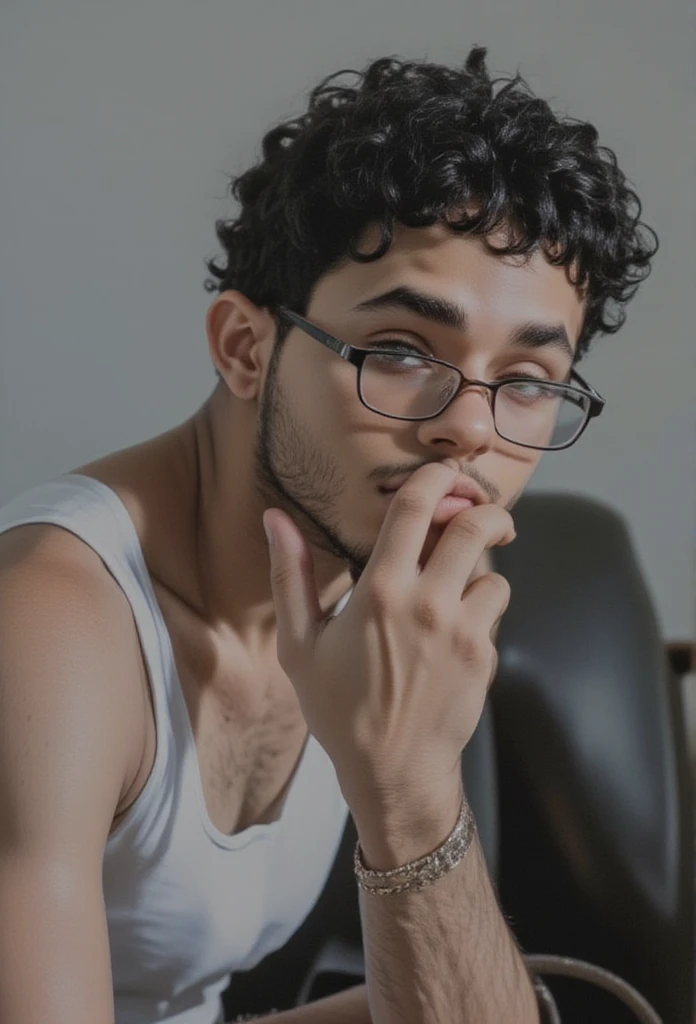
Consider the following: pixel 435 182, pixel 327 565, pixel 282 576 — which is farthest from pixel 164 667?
pixel 435 182

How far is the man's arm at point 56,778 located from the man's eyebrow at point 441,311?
0.35 meters

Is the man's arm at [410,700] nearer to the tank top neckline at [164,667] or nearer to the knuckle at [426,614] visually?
the knuckle at [426,614]

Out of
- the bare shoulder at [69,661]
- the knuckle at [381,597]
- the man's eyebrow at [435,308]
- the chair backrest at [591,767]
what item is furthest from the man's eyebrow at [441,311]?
the chair backrest at [591,767]

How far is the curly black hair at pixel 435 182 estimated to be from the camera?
40.9 inches

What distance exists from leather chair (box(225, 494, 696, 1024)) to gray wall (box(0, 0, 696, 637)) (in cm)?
54

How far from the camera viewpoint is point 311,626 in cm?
101

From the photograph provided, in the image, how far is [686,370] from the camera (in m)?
1.59

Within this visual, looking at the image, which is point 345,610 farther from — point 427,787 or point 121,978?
point 121,978

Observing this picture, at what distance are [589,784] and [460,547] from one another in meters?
0.65

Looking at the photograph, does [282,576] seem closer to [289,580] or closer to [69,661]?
[289,580]

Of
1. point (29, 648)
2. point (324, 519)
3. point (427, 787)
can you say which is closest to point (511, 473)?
point (324, 519)

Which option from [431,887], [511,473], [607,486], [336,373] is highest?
[336,373]

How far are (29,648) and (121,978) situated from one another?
0.46m

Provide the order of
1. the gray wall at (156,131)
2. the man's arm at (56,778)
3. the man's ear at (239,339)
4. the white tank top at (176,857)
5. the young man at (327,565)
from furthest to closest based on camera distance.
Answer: the gray wall at (156,131) < the man's ear at (239,339) < the white tank top at (176,857) < the young man at (327,565) < the man's arm at (56,778)
